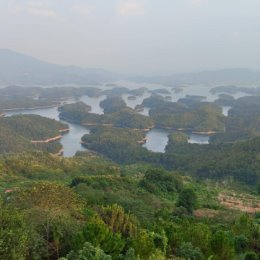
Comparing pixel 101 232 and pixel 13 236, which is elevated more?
A: pixel 13 236

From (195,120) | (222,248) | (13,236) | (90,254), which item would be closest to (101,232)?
(90,254)

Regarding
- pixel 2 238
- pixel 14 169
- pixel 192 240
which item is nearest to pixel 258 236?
pixel 192 240

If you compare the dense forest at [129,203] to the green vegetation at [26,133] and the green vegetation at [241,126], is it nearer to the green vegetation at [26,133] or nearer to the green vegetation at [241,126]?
the green vegetation at [26,133]

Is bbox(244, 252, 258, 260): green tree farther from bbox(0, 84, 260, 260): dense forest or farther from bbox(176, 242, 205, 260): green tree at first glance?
bbox(176, 242, 205, 260): green tree

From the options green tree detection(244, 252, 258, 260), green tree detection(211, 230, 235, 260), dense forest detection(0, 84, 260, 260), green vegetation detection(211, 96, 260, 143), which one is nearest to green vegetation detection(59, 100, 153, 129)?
green vegetation detection(211, 96, 260, 143)

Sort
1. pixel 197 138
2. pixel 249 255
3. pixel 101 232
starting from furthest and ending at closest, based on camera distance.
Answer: pixel 197 138, pixel 249 255, pixel 101 232

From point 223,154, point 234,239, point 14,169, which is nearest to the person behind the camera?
point 234,239

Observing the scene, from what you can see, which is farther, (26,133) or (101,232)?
(26,133)

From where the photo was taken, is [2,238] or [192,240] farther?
[192,240]

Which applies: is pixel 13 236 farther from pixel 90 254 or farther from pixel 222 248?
pixel 222 248

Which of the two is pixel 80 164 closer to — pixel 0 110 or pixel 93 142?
pixel 93 142

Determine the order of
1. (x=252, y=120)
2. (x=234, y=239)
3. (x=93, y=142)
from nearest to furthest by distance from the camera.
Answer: (x=234, y=239) < (x=93, y=142) < (x=252, y=120)
